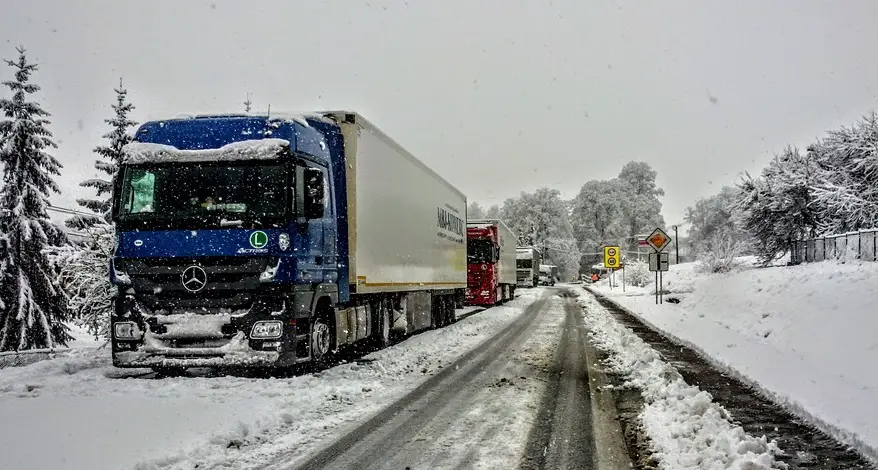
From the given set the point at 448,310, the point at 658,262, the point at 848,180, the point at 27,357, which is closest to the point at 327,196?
the point at 27,357

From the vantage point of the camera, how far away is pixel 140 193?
31.2ft

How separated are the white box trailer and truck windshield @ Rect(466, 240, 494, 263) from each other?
1011 centimetres

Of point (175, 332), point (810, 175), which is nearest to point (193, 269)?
point (175, 332)

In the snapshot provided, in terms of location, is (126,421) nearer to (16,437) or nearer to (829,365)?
(16,437)

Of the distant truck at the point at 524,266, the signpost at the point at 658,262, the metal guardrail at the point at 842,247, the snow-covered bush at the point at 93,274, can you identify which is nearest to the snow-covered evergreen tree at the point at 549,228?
the distant truck at the point at 524,266

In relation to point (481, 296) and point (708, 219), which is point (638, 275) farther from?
point (708, 219)

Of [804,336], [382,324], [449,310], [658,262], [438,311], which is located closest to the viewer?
[382,324]

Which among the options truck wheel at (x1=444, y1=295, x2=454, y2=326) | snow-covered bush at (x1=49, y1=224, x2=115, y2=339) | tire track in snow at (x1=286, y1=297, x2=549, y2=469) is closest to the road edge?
tire track in snow at (x1=286, y1=297, x2=549, y2=469)

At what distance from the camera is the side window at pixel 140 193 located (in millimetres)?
9438

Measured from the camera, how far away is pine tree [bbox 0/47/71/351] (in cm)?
2662

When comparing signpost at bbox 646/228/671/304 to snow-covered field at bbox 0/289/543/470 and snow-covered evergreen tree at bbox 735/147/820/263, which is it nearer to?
snow-covered evergreen tree at bbox 735/147/820/263

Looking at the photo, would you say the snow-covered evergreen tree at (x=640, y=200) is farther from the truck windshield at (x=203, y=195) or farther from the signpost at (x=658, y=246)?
the truck windshield at (x=203, y=195)

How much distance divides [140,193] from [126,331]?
1.91m

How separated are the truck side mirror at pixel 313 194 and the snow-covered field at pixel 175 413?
2306 mm
